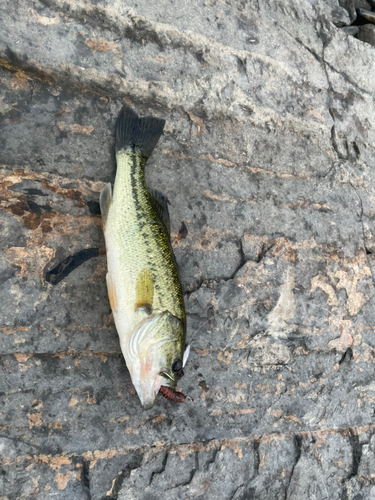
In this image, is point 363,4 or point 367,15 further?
point 363,4

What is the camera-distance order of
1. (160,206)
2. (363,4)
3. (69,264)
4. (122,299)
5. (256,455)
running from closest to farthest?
(122,299)
(69,264)
(160,206)
(256,455)
(363,4)

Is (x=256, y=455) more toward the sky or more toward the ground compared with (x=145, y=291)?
more toward the ground

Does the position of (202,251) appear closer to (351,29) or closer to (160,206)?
(160,206)

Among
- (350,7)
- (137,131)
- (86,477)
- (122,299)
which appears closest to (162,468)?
(86,477)

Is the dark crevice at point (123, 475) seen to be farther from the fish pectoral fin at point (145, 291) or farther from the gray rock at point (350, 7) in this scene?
the gray rock at point (350, 7)

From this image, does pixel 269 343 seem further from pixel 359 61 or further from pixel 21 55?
pixel 359 61

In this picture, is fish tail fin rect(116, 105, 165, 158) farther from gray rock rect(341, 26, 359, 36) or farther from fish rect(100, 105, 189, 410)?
gray rock rect(341, 26, 359, 36)

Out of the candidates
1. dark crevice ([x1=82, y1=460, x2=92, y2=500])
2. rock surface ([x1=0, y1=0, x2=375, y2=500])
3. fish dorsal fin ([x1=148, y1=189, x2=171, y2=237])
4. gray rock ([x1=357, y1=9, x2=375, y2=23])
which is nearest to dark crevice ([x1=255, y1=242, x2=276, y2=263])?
rock surface ([x1=0, y1=0, x2=375, y2=500])
